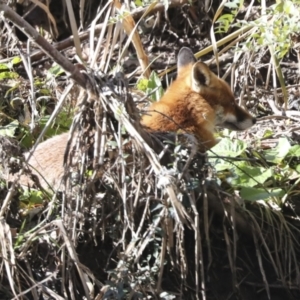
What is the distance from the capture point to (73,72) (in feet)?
12.9

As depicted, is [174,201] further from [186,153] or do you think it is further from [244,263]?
[244,263]

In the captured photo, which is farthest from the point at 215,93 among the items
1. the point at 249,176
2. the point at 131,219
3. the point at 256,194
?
the point at 131,219

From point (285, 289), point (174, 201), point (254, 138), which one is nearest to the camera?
point (174, 201)

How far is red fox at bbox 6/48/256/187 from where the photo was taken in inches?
199

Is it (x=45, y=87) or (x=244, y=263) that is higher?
(x=45, y=87)

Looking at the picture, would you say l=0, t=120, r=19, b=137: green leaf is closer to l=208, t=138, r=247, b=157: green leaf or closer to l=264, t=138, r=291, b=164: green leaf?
l=208, t=138, r=247, b=157: green leaf

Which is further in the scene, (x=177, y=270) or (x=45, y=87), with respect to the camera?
(x=45, y=87)

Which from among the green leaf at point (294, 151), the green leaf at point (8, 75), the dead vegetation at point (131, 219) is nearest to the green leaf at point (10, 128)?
the dead vegetation at point (131, 219)

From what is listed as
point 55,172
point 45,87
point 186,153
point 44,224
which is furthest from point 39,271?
point 45,87

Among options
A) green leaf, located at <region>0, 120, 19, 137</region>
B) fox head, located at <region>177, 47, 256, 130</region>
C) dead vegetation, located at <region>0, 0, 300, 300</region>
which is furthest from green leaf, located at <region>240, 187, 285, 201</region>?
green leaf, located at <region>0, 120, 19, 137</region>

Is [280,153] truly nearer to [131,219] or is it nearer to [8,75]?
[131,219]

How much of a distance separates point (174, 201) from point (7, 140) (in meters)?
1.06

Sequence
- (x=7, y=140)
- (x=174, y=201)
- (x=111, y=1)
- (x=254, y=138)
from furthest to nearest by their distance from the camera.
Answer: (x=254, y=138) < (x=111, y=1) < (x=7, y=140) < (x=174, y=201)

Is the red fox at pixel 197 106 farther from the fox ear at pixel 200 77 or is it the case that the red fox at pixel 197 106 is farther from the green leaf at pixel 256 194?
the green leaf at pixel 256 194
